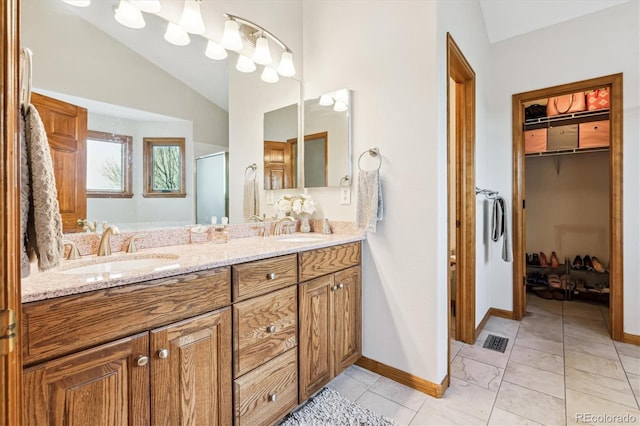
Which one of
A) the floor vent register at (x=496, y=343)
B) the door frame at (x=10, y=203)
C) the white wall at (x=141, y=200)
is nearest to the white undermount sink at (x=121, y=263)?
the white wall at (x=141, y=200)

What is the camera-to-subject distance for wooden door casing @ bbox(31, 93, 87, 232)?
1.23m

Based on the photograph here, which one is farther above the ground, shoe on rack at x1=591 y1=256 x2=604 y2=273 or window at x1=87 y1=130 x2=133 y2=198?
window at x1=87 y1=130 x2=133 y2=198

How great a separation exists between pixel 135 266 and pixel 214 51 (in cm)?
134

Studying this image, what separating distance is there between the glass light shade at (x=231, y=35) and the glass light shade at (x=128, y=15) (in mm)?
476

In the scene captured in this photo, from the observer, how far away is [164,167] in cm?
159

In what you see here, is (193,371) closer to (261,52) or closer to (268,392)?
(268,392)

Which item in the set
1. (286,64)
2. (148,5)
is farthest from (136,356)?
(286,64)

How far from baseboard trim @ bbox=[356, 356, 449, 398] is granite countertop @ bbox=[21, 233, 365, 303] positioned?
0.85 meters

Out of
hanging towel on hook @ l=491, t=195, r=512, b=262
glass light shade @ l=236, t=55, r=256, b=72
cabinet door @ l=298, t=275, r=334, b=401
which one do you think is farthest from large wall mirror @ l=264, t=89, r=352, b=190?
hanging towel on hook @ l=491, t=195, r=512, b=262

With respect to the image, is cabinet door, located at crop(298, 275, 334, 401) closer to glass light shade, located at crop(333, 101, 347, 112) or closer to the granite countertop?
the granite countertop

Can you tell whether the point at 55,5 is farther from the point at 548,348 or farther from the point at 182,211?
the point at 548,348

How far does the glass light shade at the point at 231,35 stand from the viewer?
1.85 m

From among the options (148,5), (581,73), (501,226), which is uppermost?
(581,73)

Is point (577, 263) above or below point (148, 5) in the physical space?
below
